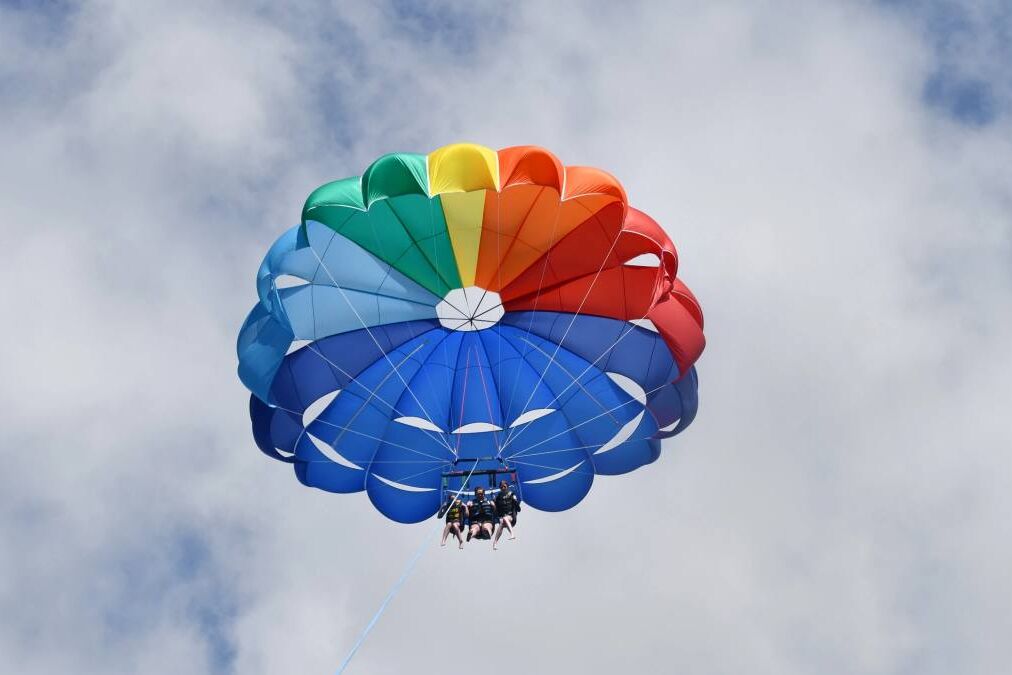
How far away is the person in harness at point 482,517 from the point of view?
2019 centimetres

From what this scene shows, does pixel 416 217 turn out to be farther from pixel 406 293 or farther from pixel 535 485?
pixel 535 485

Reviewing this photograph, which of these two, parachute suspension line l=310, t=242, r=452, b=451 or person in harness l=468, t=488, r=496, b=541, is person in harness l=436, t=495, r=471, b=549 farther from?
parachute suspension line l=310, t=242, r=452, b=451

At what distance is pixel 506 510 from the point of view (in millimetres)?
20266

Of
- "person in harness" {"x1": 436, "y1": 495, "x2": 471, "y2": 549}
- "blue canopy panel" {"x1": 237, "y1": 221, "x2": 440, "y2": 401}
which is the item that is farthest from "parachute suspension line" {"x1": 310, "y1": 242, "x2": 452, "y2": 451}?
"person in harness" {"x1": 436, "y1": 495, "x2": 471, "y2": 549}

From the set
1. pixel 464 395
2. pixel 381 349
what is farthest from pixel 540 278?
pixel 381 349

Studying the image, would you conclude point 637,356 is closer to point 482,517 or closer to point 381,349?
point 482,517

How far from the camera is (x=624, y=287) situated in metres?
21.0

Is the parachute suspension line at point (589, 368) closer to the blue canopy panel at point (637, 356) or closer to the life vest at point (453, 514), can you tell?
the blue canopy panel at point (637, 356)

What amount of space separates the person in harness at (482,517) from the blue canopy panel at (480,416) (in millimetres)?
959

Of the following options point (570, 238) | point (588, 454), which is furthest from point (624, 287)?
point (588, 454)

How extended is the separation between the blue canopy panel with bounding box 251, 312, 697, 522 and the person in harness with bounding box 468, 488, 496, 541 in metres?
0.96

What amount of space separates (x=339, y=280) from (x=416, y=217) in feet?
4.76

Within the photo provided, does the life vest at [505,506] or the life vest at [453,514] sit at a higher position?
the life vest at [505,506]

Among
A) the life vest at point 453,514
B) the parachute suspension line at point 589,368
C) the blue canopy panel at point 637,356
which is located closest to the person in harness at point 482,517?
the life vest at point 453,514
